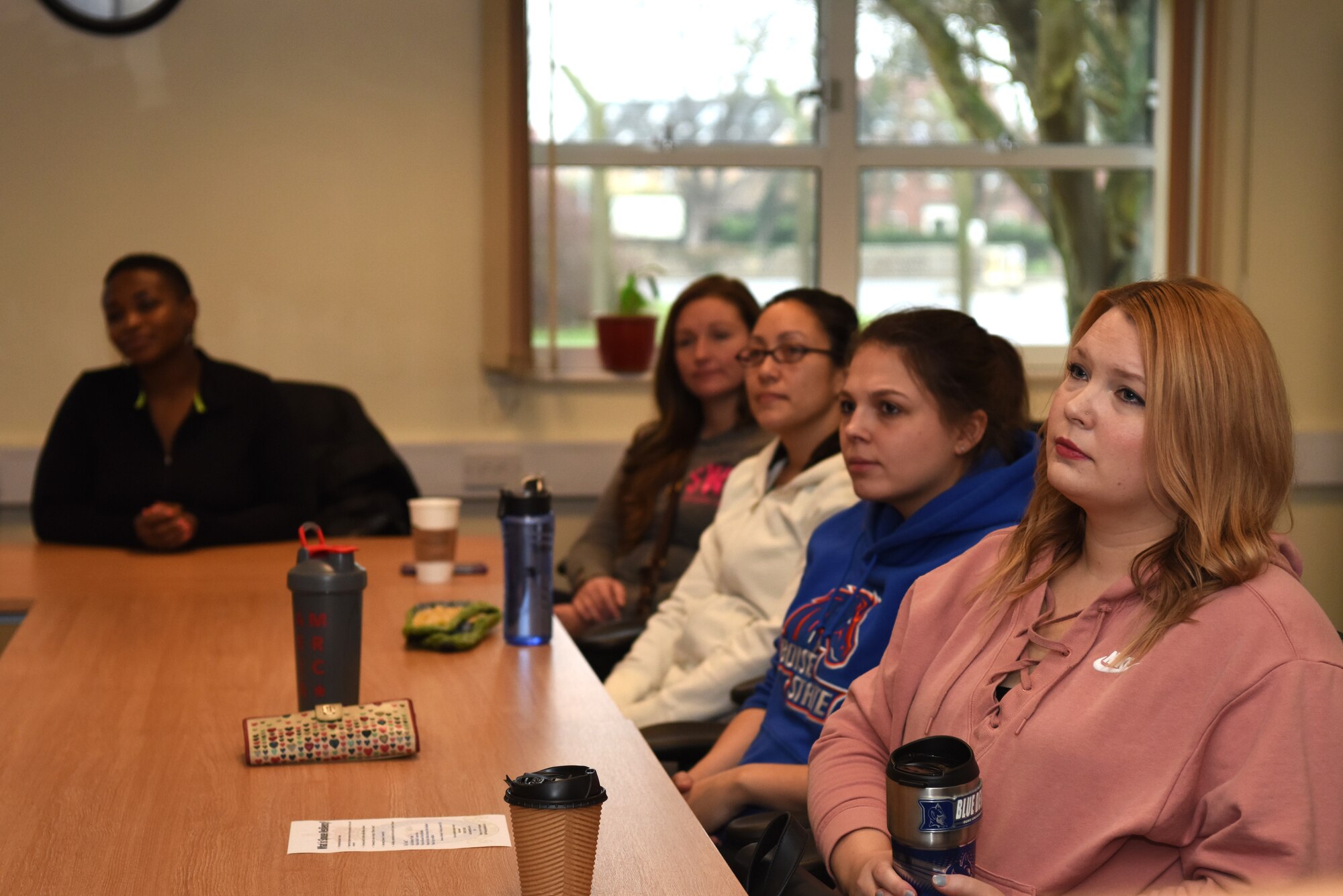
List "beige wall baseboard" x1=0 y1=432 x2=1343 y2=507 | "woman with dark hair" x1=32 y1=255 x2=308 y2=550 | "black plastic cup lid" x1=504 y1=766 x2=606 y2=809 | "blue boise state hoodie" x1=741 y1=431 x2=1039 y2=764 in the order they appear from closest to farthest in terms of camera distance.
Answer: "black plastic cup lid" x1=504 y1=766 x2=606 y2=809
"blue boise state hoodie" x1=741 y1=431 x2=1039 y2=764
"woman with dark hair" x1=32 y1=255 x2=308 y2=550
"beige wall baseboard" x1=0 y1=432 x2=1343 y2=507

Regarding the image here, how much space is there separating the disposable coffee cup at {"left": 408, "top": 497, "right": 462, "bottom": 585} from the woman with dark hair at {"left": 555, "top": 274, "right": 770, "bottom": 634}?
0.53 m

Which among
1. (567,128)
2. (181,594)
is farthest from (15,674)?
(567,128)

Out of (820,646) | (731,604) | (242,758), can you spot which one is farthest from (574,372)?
(242,758)

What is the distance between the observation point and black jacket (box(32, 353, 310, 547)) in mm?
2910

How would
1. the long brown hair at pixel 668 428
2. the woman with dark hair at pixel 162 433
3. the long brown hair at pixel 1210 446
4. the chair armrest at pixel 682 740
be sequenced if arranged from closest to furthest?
1. the long brown hair at pixel 1210 446
2. the chair armrest at pixel 682 740
3. the woman with dark hair at pixel 162 433
4. the long brown hair at pixel 668 428

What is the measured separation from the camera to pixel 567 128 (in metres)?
3.75

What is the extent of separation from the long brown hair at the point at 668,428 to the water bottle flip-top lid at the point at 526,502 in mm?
1142

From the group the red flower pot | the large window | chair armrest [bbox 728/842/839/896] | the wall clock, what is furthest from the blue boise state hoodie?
the wall clock

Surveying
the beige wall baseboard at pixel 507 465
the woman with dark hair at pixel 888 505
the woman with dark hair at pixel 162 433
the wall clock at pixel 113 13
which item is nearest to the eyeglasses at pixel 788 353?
the woman with dark hair at pixel 888 505

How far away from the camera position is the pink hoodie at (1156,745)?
1099mm

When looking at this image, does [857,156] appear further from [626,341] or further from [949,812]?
[949,812]

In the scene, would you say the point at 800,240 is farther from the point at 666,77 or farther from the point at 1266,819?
the point at 1266,819

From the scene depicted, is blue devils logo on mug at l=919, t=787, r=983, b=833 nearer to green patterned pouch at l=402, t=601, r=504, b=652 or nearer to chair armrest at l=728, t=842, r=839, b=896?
chair armrest at l=728, t=842, r=839, b=896

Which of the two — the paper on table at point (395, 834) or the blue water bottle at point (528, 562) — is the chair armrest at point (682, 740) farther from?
the paper on table at point (395, 834)
